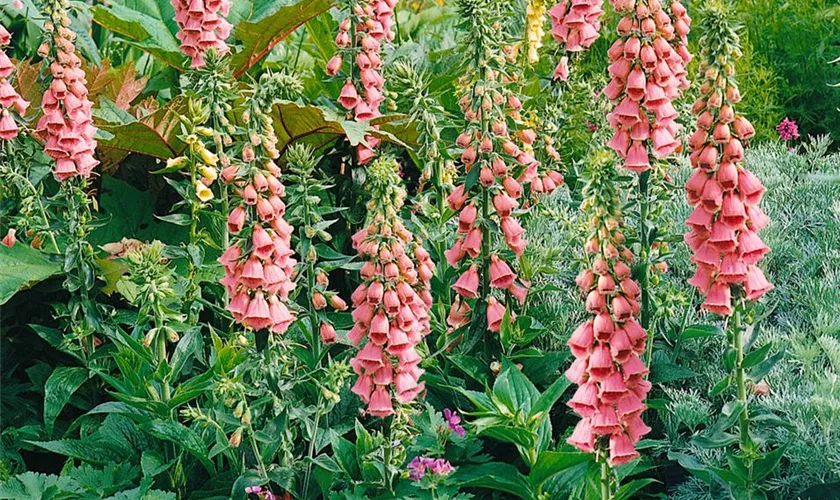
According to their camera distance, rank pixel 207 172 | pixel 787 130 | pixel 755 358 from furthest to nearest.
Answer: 1. pixel 787 130
2. pixel 207 172
3. pixel 755 358

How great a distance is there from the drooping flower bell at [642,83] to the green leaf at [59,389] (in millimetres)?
2059

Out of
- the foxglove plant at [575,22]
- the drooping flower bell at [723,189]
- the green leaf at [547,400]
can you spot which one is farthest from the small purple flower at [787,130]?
the drooping flower bell at [723,189]

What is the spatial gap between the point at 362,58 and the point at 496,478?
164cm

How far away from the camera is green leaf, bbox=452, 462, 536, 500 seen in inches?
122

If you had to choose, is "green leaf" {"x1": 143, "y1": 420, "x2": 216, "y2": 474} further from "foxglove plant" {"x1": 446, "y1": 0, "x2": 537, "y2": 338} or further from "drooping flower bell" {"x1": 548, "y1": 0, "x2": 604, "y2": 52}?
"drooping flower bell" {"x1": 548, "y1": 0, "x2": 604, "y2": 52}

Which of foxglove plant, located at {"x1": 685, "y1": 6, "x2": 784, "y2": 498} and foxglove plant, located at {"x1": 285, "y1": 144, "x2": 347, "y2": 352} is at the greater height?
foxglove plant, located at {"x1": 685, "y1": 6, "x2": 784, "y2": 498}

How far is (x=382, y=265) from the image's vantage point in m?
2.91

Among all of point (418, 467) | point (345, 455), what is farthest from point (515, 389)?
point (345, 455)

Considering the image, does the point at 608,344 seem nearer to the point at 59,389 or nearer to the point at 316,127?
the point at 316,127

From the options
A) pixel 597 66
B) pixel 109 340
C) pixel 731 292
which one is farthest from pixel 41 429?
pixel 597 66

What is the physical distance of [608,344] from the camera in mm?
2633

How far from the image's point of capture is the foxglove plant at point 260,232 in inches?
112

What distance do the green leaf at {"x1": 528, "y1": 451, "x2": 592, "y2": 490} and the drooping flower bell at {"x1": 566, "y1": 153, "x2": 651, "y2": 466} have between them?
0.25 metres

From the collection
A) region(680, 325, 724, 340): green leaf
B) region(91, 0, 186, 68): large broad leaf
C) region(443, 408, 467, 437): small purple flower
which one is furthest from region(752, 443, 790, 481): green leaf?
region(91, 0, 186, 68): large broad leaf
